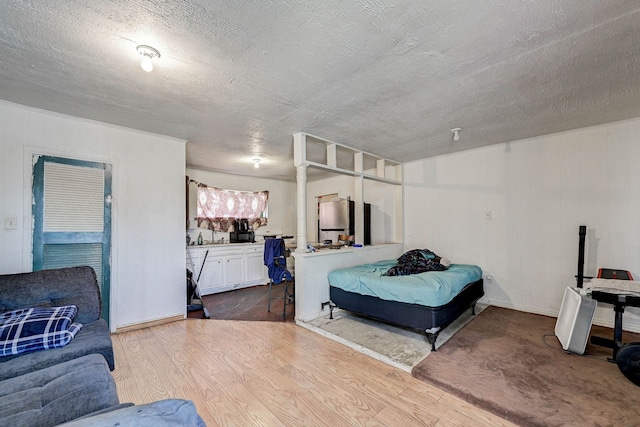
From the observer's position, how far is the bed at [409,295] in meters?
2.54

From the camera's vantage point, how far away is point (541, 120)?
2.95 metres

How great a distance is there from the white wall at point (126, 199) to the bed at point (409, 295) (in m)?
2.14

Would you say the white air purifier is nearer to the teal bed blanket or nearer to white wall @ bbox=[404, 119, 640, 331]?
the teal bed blanket

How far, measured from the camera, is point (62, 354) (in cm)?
155

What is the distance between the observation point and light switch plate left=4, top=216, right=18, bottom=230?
2516 millimetres

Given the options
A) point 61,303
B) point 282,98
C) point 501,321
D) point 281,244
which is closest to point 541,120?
point 501,321

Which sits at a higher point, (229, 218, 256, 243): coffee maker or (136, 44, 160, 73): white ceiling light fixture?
(136, 44, 160, 73): white ceiling light fixture

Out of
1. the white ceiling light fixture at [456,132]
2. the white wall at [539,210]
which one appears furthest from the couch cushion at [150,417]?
the white wall at [539,210]

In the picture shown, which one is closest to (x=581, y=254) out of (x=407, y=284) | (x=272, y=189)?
(x=407, y=284)

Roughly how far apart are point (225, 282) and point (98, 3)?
4350 millimetres

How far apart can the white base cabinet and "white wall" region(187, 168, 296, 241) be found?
2.66 ft

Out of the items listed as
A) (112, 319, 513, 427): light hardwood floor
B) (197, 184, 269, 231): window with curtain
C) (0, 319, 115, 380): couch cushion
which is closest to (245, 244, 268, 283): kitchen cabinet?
(197, 184, 269, 231): window with curtain

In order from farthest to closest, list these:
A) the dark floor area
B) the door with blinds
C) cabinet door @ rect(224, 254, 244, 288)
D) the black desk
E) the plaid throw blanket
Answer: cabinet door @ rect(224, 254, 244, 288) → the dark floor area → the door with blinds → the black desk → the plaid throw blanket

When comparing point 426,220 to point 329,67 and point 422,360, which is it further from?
point 329,67
